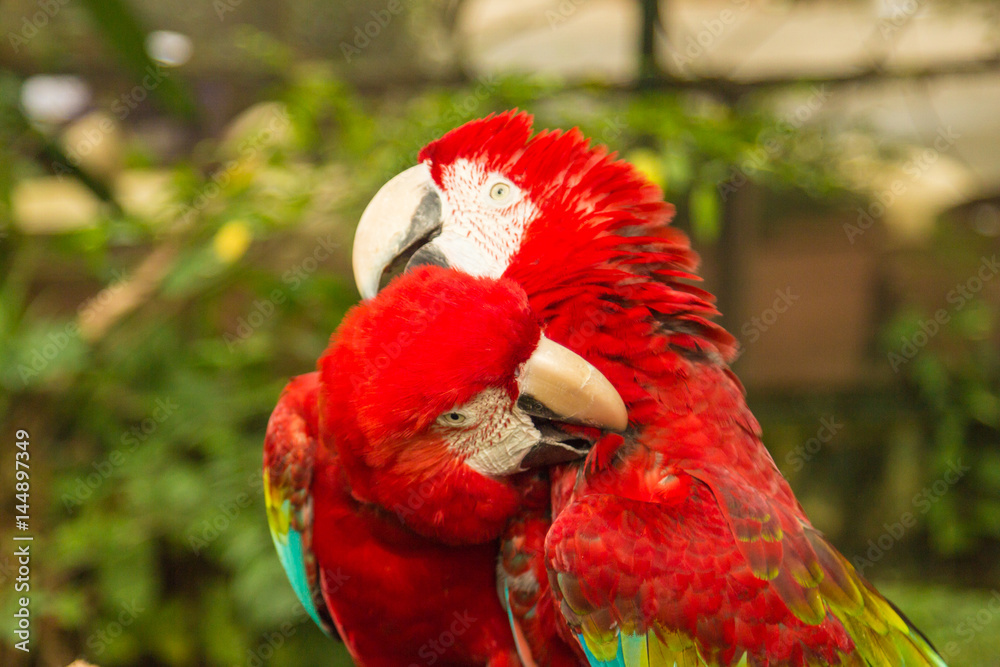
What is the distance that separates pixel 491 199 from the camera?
84 centimetres

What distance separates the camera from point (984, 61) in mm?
2195

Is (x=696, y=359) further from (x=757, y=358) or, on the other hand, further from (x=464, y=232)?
(x=757, y=358)
